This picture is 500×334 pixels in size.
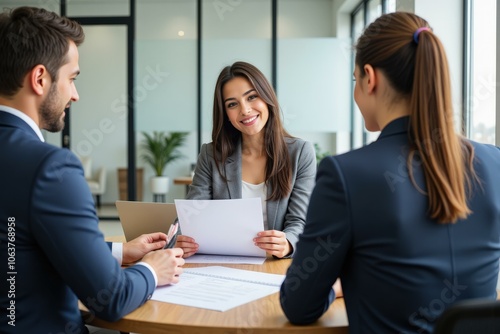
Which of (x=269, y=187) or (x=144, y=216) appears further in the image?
(x=269, y=187)

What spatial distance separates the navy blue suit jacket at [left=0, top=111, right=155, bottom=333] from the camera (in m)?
1.10

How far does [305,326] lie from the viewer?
1.17m

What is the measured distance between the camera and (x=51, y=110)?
1.28 meters

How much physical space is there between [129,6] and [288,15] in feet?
6.45

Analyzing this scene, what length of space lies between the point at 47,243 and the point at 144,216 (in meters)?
0.89

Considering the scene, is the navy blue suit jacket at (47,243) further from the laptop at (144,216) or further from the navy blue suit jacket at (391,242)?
the laptop at (144,216)

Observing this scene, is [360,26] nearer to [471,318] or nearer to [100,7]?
[100,7]

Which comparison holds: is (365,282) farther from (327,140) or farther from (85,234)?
(327,140)

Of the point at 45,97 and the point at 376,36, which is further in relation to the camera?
the point at 45,97

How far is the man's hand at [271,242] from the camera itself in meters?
1.79

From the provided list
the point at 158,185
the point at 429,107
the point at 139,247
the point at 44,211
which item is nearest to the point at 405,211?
the point at 429,107

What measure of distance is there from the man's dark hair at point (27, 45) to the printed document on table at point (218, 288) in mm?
643

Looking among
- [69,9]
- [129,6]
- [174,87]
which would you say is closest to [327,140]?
[174,87]

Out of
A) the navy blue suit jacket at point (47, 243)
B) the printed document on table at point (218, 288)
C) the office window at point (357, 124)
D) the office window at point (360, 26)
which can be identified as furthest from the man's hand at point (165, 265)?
the office window at point (357, 124)
